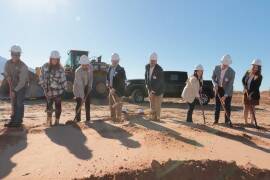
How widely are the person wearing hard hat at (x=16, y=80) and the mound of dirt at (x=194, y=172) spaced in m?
4.17

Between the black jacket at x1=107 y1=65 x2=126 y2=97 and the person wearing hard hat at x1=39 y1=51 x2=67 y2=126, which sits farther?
the black jacket at x1=107 y1=65 x2=126 y2=97

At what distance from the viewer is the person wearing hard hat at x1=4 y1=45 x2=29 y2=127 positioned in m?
8.57

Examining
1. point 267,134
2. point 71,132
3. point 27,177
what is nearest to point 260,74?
point 267,134

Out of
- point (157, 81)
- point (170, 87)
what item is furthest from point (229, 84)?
point (170, 87)

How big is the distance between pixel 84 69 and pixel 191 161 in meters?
4.39

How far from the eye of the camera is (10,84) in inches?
342

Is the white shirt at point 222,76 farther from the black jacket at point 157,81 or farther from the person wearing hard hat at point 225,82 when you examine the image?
the black jacket at point 157,81

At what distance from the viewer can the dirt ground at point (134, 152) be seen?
5.28m

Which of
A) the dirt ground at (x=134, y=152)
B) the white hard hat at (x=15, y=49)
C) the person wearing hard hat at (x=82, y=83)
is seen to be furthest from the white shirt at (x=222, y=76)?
the white hard hat at (x=15, y=49)

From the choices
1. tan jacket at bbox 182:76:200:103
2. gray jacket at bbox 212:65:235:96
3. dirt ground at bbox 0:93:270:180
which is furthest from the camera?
tan jacket at bbox 182:76:200:103

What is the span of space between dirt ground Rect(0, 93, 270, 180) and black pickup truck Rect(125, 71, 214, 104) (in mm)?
10092

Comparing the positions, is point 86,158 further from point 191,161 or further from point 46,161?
point 191,161

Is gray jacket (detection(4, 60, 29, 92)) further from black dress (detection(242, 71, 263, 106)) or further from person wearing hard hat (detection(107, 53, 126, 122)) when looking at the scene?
black dress (detection(242, 71, 263, 106))

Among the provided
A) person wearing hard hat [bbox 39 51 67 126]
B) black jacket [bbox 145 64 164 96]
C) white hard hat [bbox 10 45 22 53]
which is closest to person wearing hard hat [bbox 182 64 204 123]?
black jacket [bbox 145 64 164 96]
